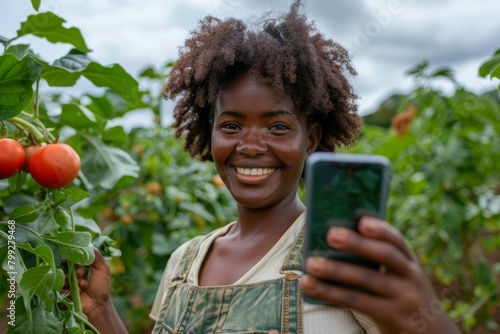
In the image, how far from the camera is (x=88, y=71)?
145 cm

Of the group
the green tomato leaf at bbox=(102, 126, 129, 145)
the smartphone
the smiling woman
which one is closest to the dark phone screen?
the smartphone

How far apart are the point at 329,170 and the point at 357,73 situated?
2.53 ft

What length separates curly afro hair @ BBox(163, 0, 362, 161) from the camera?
1.32 metres

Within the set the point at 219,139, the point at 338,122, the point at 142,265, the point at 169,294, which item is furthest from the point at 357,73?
the point at 142,265

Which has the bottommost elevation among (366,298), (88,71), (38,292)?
(38,292)

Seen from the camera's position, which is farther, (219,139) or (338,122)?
(338,122)

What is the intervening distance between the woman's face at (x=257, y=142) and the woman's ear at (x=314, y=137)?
80 millimetres

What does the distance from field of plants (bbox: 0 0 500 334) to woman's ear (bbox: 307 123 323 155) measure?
38 cm

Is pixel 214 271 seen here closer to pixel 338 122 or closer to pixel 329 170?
pixel 338 122

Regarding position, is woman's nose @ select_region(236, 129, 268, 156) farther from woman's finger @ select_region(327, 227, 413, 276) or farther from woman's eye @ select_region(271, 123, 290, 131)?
woman's finger @ select_region(327, 227, 413, 276)

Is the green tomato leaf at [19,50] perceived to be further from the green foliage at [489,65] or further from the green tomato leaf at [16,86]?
the green foliage at [489,65]

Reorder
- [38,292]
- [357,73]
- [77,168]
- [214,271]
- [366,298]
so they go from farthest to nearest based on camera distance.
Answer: [357,73] < [214,271] < [77,168] < [38,292] < [366,298]

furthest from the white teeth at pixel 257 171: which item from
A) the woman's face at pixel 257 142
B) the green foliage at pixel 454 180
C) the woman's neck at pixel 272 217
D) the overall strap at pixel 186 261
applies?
the green foliage at pixel 454 180

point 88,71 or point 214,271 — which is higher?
point 88,71
